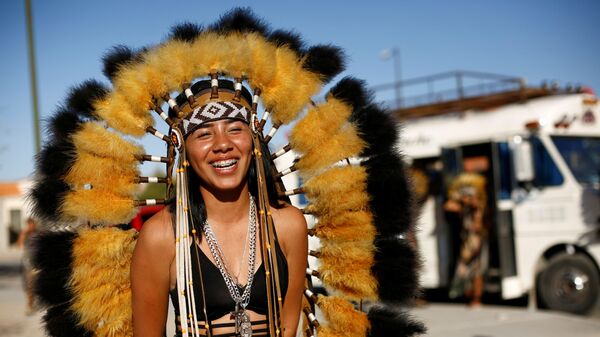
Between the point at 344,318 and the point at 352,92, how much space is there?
3.45 ft

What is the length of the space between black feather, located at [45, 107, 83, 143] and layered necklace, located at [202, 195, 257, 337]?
72 centimetres

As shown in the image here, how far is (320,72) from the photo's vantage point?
3.20 meters

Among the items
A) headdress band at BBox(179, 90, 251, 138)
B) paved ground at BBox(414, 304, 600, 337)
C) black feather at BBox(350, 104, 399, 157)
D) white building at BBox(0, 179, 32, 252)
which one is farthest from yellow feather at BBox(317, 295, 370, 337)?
white building at BBox(0, 179, 32, 252)

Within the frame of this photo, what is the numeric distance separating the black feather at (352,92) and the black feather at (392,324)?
0.96m

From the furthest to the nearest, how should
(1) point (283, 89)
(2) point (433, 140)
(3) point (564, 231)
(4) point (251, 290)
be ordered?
(2) point (433, 140), (3) point (564, 231), (1) point (283, 89), (4) point (251, 290)

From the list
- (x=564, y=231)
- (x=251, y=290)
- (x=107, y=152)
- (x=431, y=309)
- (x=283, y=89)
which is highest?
(x=283, y=89)

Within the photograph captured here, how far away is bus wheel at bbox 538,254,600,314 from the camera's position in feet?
31.2

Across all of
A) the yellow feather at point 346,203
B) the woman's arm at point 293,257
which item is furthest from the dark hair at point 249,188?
the yellow feather at point 346,203

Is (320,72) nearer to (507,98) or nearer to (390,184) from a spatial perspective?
(390,184)

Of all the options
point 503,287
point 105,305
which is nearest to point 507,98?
point 503,287

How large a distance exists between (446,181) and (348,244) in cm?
794

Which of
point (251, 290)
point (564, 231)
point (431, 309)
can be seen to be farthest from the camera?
point (431, 309)

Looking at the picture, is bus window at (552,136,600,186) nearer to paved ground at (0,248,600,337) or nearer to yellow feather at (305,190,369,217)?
paved ground at (0,248,600,337)

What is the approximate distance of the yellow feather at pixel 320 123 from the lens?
314cm
